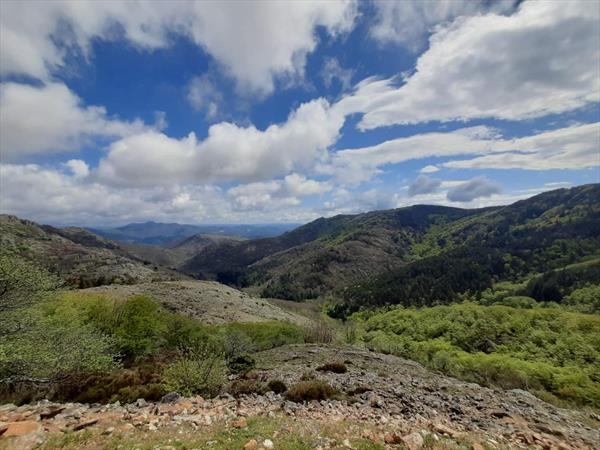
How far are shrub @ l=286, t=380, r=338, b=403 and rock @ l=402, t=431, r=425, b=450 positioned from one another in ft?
35.6

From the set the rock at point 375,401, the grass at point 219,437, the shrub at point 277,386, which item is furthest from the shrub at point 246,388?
the grass at point 219,437

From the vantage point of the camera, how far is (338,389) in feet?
92.2

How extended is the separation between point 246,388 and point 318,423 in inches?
468

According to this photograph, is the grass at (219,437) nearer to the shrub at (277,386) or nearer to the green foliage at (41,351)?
the green foliage at (41,351)

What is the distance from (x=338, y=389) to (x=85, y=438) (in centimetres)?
1966

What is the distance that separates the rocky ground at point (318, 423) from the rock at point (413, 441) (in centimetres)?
5

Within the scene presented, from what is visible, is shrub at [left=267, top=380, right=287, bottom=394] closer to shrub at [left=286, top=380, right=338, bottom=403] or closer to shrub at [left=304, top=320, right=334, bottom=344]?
shrub at [left=286, top=380, right=338, bottom=403]

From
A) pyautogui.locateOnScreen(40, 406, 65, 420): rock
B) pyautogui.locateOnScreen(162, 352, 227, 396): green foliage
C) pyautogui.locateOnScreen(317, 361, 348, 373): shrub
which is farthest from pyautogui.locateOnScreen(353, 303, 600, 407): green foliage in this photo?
pyautogui.locateOnScreen(40, 406, 65, 420): rock

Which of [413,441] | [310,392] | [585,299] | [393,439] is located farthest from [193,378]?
[585,299]

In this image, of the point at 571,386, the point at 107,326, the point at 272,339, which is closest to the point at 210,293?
the point at 272,339

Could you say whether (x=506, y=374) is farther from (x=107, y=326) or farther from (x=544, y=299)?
(x=544, y=299)

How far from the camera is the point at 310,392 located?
25.7 meters

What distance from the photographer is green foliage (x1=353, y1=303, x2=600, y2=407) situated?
1882 inches

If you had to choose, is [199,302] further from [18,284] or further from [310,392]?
[310,392]
